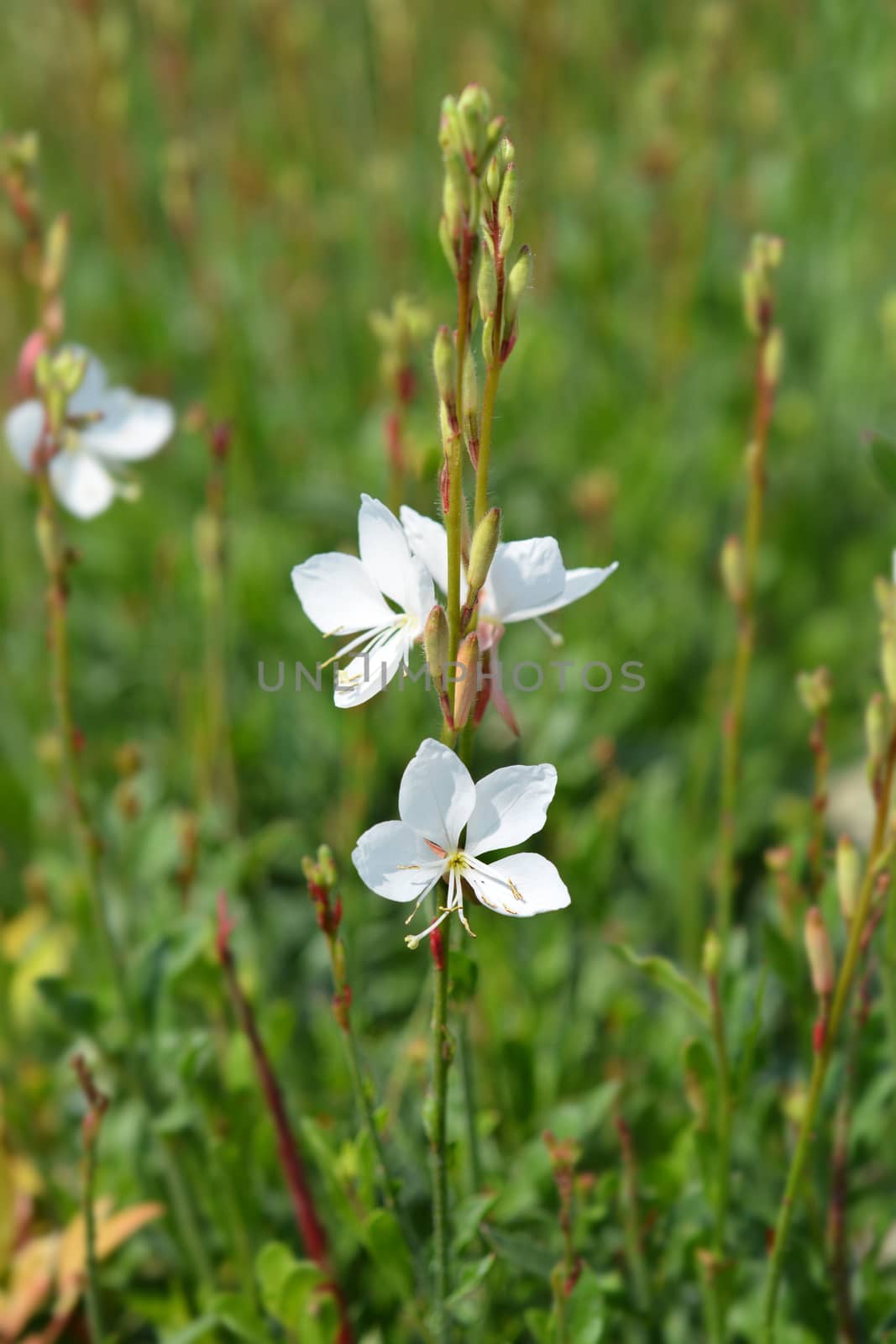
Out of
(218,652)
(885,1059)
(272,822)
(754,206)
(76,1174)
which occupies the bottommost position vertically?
(76,1174)

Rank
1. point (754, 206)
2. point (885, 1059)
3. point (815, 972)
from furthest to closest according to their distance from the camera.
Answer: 1. point (754, 206)
2. point (885, 1059)
3. point (815, 972)

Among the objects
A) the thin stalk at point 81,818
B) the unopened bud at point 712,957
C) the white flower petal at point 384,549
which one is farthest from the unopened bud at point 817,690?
the thin stalk at point 81,818

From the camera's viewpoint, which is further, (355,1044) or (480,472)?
(355,1044)

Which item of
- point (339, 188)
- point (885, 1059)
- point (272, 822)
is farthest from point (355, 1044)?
point (339, 188)

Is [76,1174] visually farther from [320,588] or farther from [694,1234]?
[320,588]

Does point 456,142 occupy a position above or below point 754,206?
below

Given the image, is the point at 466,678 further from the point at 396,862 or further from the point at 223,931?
the point at 223,931

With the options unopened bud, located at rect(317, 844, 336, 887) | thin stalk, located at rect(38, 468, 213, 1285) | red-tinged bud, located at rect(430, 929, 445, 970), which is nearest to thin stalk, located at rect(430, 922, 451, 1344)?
red-tinged bud, located at rect(430, 929, 445, 970)
